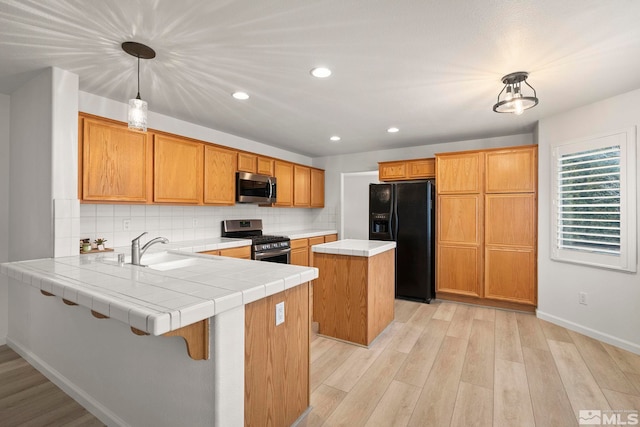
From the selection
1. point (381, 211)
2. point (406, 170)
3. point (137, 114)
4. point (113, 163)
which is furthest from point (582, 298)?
point (113, 163)

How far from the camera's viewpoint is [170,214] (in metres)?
3.62

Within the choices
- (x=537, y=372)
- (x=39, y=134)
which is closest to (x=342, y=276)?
(x=537, y=372)

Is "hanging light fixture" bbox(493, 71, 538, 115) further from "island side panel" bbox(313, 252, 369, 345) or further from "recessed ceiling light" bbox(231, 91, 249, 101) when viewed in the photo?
"recessed ceiling light" bbox(231, 91, 249, 101)

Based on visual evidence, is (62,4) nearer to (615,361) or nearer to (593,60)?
(593,60)

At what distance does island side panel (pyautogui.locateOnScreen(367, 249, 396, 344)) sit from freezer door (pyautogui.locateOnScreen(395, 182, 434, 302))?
100 centimetres

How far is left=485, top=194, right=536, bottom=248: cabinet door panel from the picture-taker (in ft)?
12.1

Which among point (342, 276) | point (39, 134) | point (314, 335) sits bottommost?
point (314, 335)

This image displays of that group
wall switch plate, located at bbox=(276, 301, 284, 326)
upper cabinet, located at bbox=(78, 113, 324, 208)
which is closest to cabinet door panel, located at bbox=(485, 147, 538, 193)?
upper cabinet, located at bbox=(78, 113, 324, 208)

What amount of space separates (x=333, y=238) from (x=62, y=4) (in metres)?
4.62

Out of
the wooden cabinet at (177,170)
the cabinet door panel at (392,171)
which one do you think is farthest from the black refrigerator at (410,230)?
the wooden cabinet at (177,170)

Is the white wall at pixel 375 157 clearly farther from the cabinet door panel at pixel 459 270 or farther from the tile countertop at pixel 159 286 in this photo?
the tile countertop at pixel 159 286

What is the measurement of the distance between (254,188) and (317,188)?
5.84 feet

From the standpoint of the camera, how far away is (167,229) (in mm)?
3582

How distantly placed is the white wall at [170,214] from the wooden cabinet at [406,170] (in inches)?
68.7
